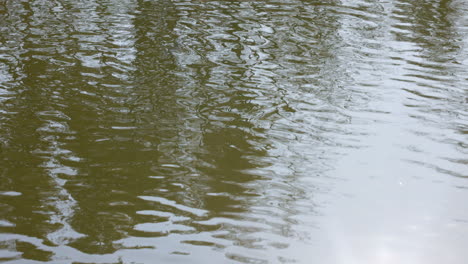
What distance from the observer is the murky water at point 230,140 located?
204 inches

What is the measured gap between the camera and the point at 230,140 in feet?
22.8

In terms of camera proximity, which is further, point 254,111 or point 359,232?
point 254,111

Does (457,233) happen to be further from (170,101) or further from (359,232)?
(170,101)

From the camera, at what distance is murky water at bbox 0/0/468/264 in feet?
17.0

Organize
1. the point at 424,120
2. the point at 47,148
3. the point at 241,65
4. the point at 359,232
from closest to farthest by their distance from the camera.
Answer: the point at 359,232
the point at 47,148
the point at 424,120
the point at 241,65

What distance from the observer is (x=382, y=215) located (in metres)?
5.64

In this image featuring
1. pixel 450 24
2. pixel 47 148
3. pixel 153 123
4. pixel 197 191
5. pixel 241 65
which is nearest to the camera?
pixel 197 191

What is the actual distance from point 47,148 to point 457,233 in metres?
4.08

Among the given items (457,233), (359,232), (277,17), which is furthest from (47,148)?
(277,17)

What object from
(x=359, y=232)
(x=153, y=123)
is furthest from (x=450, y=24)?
(x=359, y=232)

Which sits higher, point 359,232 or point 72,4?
point 72,4

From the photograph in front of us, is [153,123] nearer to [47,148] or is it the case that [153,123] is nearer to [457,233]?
[47,148]

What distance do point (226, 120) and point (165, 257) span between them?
291 cm

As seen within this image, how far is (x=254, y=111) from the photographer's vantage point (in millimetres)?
7820
